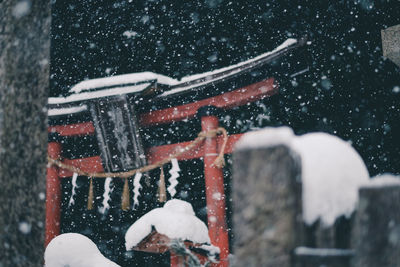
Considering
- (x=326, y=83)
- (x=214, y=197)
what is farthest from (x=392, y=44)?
(x=214, y=197)

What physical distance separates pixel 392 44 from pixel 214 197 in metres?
3.66

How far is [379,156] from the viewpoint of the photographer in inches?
223

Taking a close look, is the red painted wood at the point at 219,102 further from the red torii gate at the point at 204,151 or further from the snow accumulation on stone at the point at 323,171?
the snow accumulation on stone at the point at 323,171

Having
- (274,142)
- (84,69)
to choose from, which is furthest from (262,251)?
(84,69)

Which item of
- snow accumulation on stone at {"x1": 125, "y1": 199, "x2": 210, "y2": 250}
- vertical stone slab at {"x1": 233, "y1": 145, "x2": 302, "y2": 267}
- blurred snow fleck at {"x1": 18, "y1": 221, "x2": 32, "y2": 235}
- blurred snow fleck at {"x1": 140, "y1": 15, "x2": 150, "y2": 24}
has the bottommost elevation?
snow accumulation on stone at {"x1": 125, "y1": 199, "x2": 210, "y2": 250}

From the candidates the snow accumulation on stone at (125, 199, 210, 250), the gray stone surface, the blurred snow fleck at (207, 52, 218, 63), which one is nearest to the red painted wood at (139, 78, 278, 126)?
the blurred snow fleck at (207, 52, 218, 63)

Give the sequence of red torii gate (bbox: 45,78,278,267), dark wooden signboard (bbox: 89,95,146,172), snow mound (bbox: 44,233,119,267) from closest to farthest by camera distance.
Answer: snow mound (bbox: 44,233,119,267), red torii gate (bbox: 45,78,278,267), dark wooden signboard (bbox: 89,95,146,172)

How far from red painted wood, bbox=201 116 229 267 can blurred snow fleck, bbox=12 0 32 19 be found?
13.2ft

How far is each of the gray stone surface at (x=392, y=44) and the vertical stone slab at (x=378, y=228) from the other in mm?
5197

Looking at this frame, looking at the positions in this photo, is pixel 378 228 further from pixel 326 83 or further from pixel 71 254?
pixel 326 83

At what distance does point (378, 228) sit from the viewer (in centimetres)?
108

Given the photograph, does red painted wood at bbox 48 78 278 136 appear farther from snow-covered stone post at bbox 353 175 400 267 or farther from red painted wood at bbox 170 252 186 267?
snow-covered stone post at bbox 353 175 400 267

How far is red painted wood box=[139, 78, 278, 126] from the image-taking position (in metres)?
5.45

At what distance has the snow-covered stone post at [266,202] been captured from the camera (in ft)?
3.43
